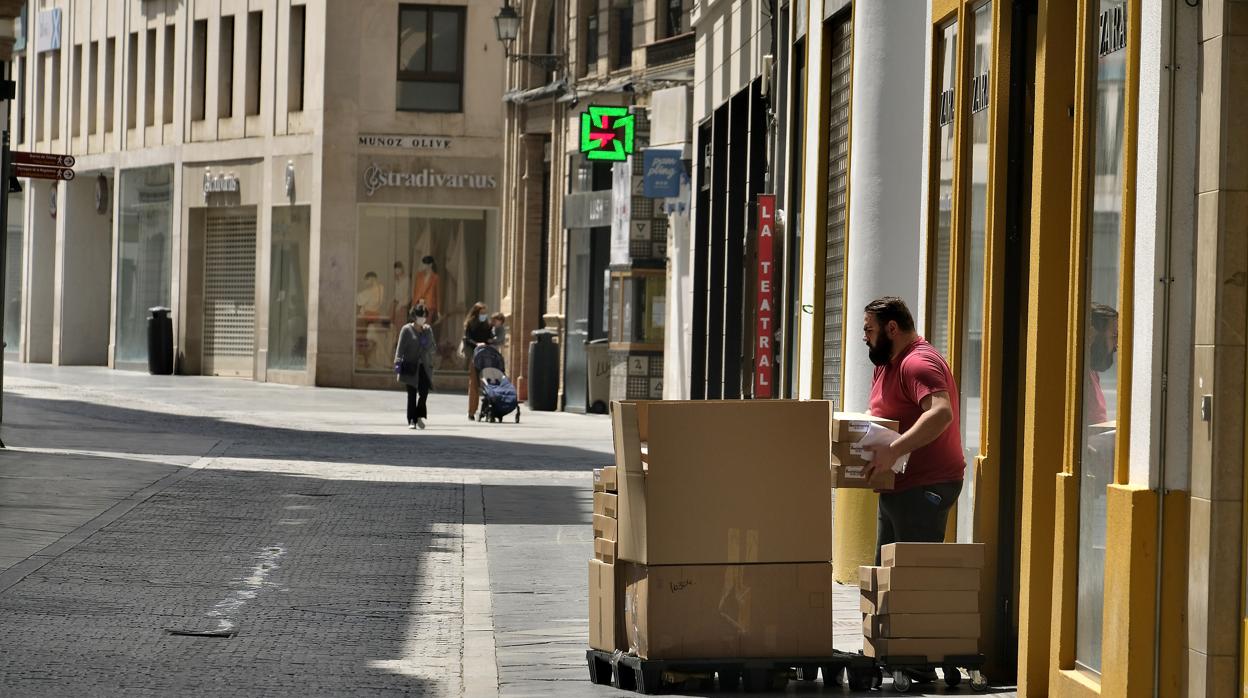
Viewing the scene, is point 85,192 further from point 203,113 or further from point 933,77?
point 933,77

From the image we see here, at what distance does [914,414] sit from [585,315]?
89.8 ft

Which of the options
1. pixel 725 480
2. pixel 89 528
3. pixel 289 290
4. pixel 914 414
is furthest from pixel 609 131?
pixel 725 480

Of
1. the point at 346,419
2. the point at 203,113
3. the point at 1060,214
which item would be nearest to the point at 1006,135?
the point at 1060,214

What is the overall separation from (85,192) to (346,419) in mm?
26640

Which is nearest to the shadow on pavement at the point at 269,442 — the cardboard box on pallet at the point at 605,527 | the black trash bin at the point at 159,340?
the cardboard box on pallet at the point at 605,527

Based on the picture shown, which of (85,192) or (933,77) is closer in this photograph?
(933,77)

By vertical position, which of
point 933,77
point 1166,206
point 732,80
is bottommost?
point 1166,206

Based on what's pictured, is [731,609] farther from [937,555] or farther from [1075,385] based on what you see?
[1075,385]

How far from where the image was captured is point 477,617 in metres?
10.6

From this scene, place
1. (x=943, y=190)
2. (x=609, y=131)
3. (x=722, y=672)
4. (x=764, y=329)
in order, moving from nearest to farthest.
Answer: (x=722, y=672), (x=943, y=190), (x=764, y=329), (x=609, y=131)

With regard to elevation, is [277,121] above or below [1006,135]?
above

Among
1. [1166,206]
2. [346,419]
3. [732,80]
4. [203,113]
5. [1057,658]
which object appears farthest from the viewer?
[203,113]

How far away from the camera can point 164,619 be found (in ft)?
33.4

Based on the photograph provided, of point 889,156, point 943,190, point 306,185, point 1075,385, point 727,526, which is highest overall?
point 306,185
